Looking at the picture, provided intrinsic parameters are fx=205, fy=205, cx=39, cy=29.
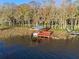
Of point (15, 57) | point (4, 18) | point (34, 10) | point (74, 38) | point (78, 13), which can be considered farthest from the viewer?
point (4, 18)

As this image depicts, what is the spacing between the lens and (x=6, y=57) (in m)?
23.7

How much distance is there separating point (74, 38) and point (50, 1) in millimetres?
21112

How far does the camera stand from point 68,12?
2186 inches

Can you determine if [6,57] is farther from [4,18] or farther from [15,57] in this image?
[4,18]

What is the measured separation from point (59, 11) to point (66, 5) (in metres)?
2.59

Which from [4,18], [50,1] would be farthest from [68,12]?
[4,18]

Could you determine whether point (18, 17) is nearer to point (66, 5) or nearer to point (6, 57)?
point (66, 5)

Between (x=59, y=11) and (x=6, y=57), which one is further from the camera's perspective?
(x=59, y=11)

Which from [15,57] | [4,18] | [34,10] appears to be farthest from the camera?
[4,18]

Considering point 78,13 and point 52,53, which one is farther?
point 78,13


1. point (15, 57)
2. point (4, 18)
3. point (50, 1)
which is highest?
point (50, 1)

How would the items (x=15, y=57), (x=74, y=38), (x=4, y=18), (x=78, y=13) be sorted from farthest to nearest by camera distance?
(x=4, y=18), (x=78, y=13), (x=74, y=38), (x=15, y=57)

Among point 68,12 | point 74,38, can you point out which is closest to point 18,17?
point 68,12

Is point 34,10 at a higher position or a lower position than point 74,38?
higher
